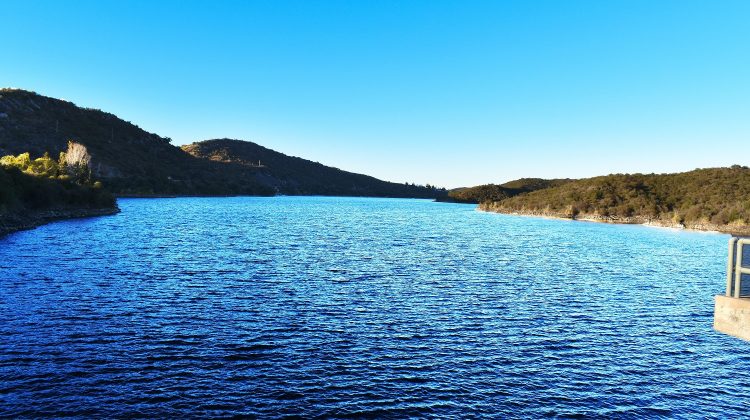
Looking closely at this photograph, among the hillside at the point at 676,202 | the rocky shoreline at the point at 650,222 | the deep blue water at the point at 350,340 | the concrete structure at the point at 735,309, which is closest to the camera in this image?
the concrete structure at the point at 735,309

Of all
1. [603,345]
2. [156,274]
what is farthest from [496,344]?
[156,274]

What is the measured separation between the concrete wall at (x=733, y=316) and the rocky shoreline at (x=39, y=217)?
75.8 meters

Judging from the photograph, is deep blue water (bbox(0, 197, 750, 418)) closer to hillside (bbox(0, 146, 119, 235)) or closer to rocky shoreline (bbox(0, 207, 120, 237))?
rocky shoreline (bbox(0, 207, 120, 237))

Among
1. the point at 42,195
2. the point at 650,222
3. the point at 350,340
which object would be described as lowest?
the point at 350,340

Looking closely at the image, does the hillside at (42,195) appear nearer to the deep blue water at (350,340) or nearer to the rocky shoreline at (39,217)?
the rocky shoreline at (39,217)

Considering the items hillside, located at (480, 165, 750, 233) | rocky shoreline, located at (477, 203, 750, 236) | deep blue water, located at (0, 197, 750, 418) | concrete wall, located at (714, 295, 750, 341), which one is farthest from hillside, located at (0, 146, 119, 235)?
hillside, located at (480, 165, 750, 233)

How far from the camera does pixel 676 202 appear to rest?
165375 millimetres

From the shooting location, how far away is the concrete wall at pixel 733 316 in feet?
37.3

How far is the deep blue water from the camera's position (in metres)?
18.5

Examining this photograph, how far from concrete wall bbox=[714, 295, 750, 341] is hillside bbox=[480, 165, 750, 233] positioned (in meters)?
134

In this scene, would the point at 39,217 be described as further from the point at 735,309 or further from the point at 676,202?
the point at 676,202

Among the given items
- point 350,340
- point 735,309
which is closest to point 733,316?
point 735,309

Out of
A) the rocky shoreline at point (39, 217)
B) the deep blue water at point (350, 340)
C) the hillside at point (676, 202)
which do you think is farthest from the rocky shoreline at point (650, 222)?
the rocky shoreline at point (39, 217)

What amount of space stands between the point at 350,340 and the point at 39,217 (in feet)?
267
